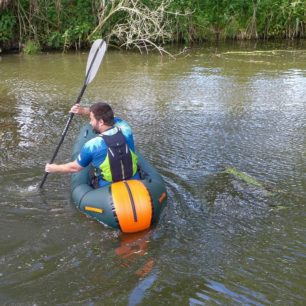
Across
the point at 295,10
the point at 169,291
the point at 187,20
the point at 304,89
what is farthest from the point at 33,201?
the point at 295,10

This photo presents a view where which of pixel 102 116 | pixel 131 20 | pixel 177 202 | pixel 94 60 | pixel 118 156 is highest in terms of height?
pixel 131 20

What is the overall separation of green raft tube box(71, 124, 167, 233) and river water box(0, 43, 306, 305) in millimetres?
103

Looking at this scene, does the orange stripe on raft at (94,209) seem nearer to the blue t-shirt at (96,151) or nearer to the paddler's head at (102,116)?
the blue t-shirt at (96,151)

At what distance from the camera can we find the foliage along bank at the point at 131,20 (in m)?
10.9

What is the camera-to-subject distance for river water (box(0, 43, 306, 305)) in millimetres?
3006

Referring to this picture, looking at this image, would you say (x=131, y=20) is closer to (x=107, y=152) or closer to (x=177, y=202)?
(x=177, y=202)

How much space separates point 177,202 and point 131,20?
739cm

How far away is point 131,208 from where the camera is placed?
3.55 m

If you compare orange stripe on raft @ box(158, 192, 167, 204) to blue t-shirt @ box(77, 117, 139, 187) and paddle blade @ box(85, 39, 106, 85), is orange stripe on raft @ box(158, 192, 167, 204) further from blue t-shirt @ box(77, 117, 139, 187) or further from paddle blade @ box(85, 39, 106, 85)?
paddle blade @ box(85, 39, 106, 85)

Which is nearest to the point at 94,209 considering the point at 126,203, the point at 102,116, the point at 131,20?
the point at 126,203

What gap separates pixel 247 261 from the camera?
325 cm

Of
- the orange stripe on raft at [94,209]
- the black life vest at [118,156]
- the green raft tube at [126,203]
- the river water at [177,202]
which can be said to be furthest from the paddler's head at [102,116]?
the river water at [177,202]

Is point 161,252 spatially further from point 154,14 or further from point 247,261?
point 154,14

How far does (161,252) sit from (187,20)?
9.72m
